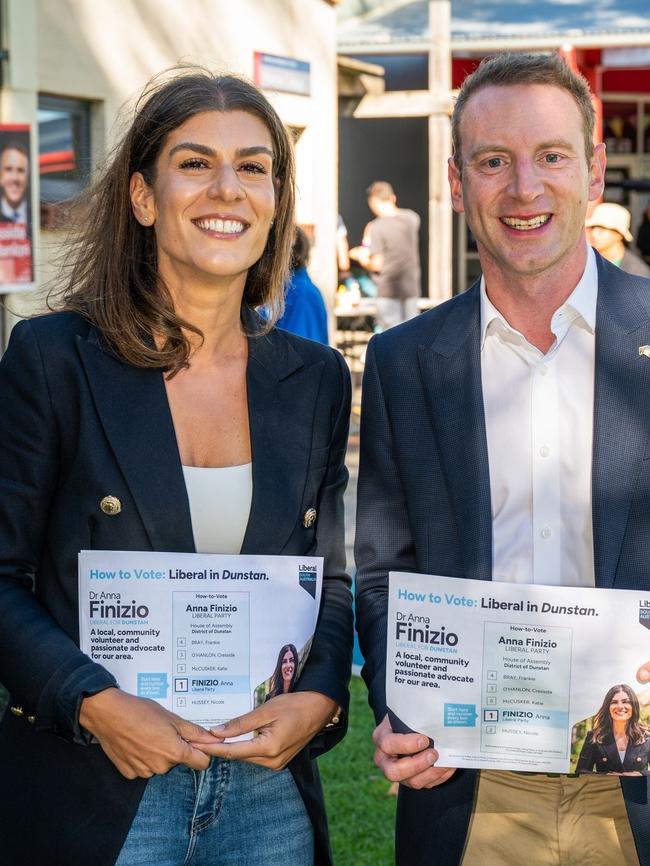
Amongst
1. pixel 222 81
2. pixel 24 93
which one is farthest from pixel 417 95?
pixel 222 81

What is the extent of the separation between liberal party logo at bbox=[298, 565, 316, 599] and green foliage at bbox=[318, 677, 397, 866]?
2.32 meters

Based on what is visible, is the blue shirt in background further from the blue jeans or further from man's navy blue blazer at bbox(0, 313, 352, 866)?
the blue jeans

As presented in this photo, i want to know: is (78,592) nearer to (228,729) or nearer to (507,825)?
(228,729)

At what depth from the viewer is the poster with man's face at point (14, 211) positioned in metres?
8.80

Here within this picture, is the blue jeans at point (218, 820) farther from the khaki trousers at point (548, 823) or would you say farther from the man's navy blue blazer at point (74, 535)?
the khaki trousers at point (548, 823)

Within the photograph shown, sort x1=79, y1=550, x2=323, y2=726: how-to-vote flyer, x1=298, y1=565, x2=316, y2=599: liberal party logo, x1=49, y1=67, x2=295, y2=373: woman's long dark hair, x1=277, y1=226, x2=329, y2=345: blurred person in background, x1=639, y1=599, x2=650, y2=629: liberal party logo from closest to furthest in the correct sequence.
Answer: x1=639, y1=599, x2=650, y2=629: liberal party logo, x1=79, y1=550, x2=323, y2=726: how-to-vote flyer, x1=298, y1=565, x2=316, y2=599: liberal party logo, x1=49, y1=67, x2=295, y2=373: woman's long dark hair, x1=277, y1=226, x2=329, y2=345: blurred person in background

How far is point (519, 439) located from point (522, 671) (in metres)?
0.48

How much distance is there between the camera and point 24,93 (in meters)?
10.1

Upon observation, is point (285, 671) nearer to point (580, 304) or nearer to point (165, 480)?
point (165, 480)

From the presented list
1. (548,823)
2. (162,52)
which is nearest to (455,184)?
(548,823)

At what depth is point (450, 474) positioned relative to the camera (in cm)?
258

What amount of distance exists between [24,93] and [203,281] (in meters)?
8.17

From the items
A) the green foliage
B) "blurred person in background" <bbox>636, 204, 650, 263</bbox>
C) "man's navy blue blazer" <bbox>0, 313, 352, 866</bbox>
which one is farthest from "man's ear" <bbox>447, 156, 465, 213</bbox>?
"blurred person in background" <bbox>636, 204, 650, 263</bbox>

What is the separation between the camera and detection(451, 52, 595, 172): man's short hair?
8.61ft
